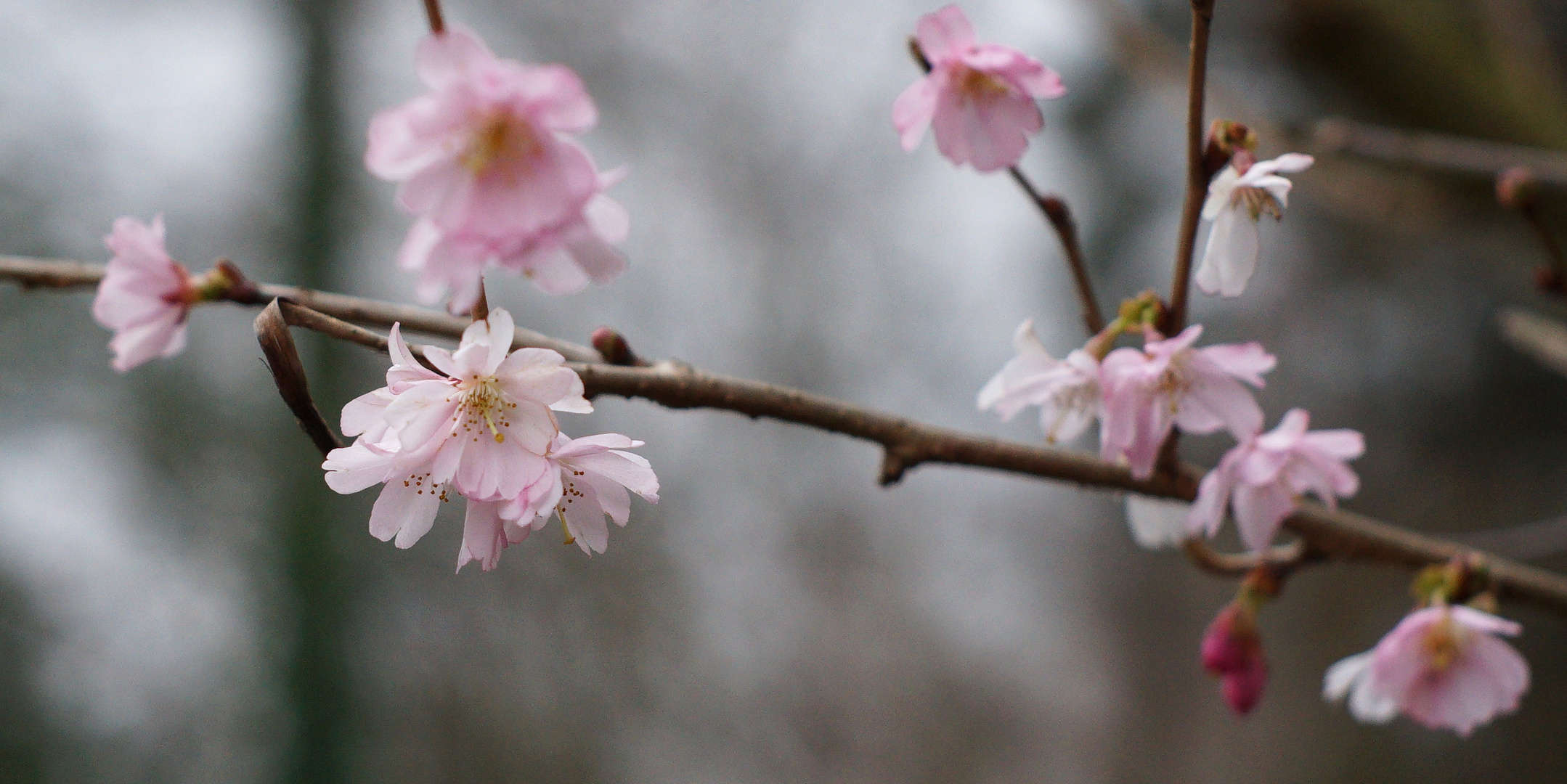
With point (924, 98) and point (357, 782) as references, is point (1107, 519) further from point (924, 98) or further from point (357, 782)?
point (924, 98)

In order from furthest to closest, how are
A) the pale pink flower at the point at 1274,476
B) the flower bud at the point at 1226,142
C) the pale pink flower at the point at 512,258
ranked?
1. the pale pink flower at the point at 1274,476
2. the flower bud at the point at 1226,142
3. the pale pink flower at the point at 512,258

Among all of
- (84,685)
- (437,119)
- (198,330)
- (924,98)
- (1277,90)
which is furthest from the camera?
(1277,90)

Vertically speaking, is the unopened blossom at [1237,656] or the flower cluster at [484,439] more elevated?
the flower cluster at [484,439]

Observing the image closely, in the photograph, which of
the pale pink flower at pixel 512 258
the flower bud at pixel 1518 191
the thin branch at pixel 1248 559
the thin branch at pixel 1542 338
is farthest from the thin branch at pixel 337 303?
the thin branch at pixel 1542 338

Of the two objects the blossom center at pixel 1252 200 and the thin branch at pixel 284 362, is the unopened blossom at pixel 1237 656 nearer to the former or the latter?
the blossom center at pixel 1252 200

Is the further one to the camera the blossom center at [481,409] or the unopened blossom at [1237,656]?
the unopened blossom at [1237,656]

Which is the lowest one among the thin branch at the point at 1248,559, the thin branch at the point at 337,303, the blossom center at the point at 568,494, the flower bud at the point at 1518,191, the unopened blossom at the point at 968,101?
the thin branch at the point at 1248,559

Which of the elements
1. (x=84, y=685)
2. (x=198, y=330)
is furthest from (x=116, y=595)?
(x=198, y=330)

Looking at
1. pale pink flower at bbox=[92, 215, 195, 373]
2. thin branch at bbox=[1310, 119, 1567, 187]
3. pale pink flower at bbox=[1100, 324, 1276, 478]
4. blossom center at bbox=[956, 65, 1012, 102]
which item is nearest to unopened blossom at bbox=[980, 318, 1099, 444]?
pale pink flower at bbox=[1100, 324, 1276, 478]
